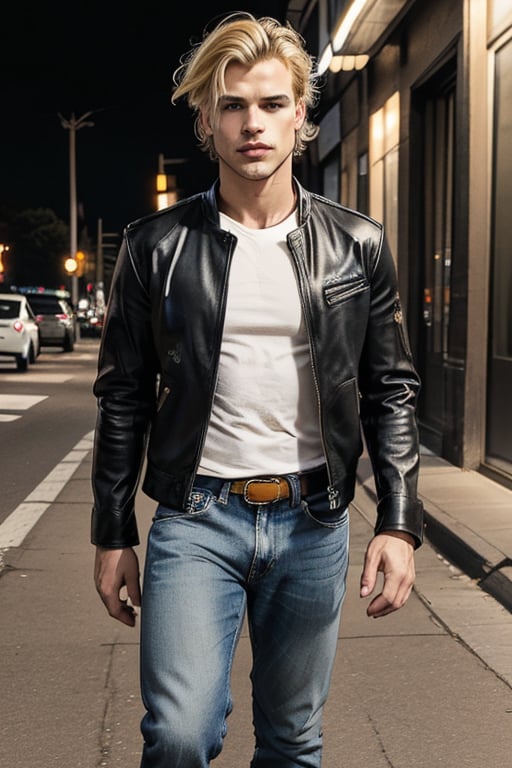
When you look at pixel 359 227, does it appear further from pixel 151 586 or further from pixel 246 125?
pixel 151 586

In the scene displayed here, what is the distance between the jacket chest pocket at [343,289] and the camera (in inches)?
103

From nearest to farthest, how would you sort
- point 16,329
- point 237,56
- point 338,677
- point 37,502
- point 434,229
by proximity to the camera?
point 237,56 → point 338,677 → point 37,502 → point 434,229 → point 16,329

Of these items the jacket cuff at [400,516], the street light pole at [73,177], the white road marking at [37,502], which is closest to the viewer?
the jacket cuff at [400,516]

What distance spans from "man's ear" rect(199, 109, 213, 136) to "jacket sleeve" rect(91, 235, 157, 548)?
12.8 inches

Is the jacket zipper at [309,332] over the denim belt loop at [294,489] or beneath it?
over

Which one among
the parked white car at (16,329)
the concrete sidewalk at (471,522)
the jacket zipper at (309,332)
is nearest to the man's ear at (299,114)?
the jacket zipper at (309,332)

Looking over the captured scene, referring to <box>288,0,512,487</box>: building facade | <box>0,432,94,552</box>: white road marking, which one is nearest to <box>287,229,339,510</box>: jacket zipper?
<box>0,432,94,552</box>: white road marking

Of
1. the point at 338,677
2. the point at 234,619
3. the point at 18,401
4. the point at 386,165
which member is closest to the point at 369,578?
the point at 234,619

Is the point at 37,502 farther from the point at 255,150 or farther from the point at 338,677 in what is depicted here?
the point at 255,150

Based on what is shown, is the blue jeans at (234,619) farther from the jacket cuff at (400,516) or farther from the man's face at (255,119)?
the man's face at (255,119)

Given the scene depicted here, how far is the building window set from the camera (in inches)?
585

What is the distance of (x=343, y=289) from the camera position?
2.64 metres

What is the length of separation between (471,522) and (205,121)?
5.40 meters

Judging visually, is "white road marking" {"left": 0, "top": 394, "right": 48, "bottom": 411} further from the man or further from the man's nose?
→ the man's nose
